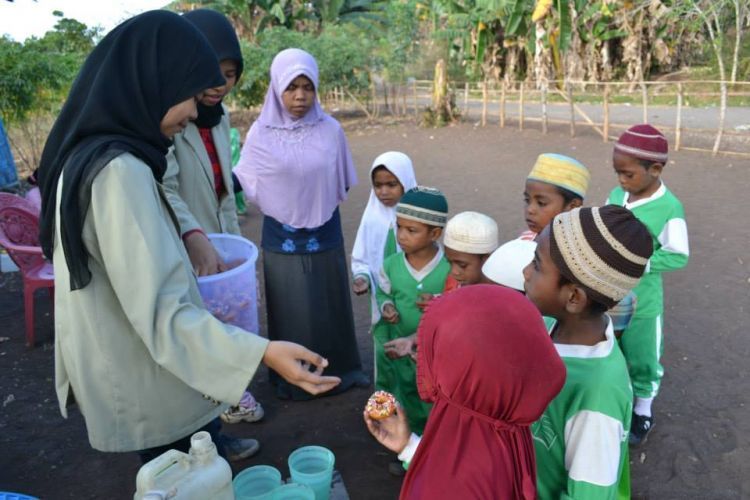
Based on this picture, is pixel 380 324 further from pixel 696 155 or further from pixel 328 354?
pixel 696 155

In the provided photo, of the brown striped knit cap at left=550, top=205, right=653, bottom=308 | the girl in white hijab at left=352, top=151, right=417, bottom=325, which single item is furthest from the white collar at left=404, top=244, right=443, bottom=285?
the brown striped knit cap at left=550, top=205, right=653, bottom=308

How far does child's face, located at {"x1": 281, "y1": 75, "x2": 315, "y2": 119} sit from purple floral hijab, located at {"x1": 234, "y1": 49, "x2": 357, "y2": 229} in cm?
5

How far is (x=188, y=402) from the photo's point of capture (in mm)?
1793

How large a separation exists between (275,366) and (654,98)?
850 inches

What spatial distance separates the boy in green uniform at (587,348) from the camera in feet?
4.82

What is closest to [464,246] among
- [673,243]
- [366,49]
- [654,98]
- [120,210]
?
[673,243]

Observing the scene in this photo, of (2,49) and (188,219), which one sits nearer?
(188,219)

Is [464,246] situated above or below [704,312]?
above

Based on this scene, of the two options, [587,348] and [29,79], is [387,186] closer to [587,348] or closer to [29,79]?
[587,348]

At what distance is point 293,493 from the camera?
84.8 inches

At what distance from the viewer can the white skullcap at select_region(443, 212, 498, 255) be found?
100.0 inches

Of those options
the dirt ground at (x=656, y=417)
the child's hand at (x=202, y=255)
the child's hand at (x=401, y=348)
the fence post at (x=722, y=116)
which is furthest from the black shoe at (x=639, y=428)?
the fence post at (x=722, y=116)

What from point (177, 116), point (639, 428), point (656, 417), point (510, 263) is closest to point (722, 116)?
point (656, 417)

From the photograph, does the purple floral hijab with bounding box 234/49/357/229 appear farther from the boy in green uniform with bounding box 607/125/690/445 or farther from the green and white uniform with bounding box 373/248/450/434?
the boy in green uniform with bounding box 607/125/690/445
